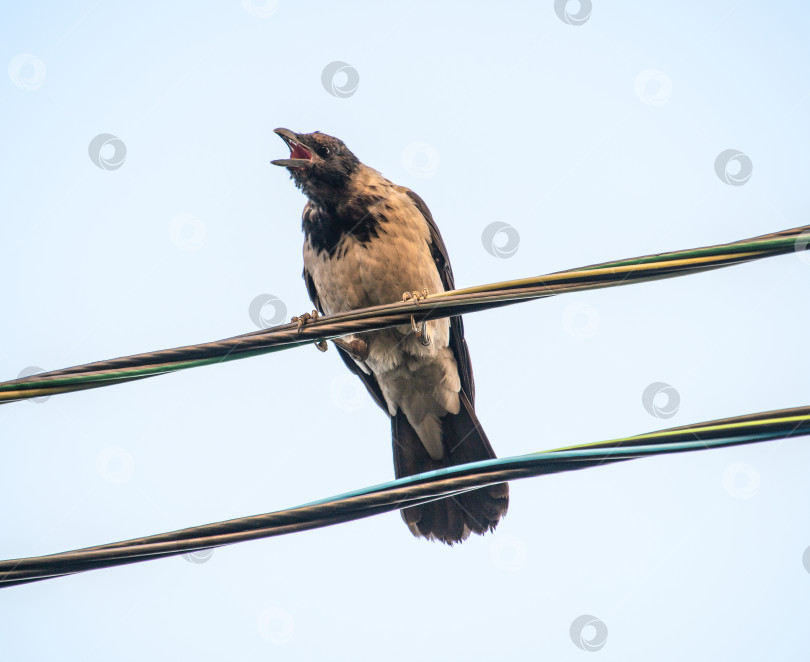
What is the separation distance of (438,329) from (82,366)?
2.90 meters

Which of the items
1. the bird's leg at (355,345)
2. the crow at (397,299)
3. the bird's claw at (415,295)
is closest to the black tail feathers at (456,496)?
the crow at (397,299)

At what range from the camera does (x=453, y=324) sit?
5406 mm

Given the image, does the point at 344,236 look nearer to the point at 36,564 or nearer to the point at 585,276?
the point at 585,276

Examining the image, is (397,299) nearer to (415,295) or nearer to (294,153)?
(415,295)

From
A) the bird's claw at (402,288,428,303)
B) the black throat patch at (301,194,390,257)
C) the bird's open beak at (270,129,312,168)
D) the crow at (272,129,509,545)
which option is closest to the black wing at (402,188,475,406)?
the crow at (272,129,509,545)

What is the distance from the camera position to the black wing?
17.8 feet

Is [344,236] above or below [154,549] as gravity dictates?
above

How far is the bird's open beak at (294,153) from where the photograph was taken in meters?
5.07

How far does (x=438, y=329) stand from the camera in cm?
518

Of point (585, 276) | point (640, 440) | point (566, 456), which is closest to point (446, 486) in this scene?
point (566, 456)

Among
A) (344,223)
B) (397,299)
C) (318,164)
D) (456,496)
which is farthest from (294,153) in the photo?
(456,496)

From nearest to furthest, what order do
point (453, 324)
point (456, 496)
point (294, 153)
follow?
1. point (456, 496)
2. point (294, 153)
3. point (453, 324)

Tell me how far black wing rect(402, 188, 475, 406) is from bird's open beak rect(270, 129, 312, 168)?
68 cm

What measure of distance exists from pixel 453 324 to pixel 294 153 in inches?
59.4
